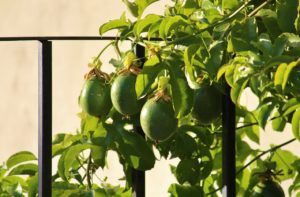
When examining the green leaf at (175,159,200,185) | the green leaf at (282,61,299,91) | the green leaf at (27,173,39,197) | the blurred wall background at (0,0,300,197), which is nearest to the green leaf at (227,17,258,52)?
the green leaf at (282,61,299,91)

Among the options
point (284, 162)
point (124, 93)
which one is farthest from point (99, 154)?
point (284, 162)

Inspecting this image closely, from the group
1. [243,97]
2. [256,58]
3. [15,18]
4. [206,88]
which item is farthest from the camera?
[15,18]

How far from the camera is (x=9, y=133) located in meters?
3.67

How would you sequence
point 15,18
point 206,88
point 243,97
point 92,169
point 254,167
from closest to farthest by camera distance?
point 206,88 < point 92,169 < point 254,167 < point 243,97 < point 15,18

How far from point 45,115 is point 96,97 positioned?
0.09 meters

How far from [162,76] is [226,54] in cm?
11

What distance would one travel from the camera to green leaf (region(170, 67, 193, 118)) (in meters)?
1.41

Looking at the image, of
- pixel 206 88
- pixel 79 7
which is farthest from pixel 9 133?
pixel 206 88

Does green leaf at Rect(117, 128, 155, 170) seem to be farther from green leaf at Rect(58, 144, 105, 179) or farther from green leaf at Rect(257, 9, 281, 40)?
green leaf at Rect(257, 9, 281, 40)

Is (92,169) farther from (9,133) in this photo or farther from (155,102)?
(9,133)

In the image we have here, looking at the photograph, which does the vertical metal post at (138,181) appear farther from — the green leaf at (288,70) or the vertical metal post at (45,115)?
the green leaf at (288,70)

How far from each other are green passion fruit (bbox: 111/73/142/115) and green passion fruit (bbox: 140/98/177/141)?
3cm

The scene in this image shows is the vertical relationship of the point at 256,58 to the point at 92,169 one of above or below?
above

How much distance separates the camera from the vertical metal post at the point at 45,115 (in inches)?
57.4
